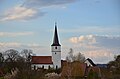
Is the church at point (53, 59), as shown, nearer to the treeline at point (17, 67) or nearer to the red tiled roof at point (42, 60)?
the red tiled roof at point (42, 60)

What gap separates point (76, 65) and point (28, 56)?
31.2 meters

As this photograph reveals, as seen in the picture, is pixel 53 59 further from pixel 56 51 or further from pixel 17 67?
pixel 17 67

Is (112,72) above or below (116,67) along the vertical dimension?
above

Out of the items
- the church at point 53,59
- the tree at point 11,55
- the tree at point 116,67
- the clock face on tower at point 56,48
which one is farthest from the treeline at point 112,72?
the clock face on tower at point 56,48

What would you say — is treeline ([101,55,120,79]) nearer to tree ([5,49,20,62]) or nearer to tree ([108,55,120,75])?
tree ([108,55,120,75])

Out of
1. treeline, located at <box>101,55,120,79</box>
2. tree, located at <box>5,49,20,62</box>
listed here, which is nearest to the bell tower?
tree, located at <box>5,49,20,62</box>

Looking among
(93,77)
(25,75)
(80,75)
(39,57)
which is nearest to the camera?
(25,75)

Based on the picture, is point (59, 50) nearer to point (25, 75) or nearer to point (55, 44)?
point (55, 44)

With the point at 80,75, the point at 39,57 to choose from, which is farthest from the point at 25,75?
the point at 39,57

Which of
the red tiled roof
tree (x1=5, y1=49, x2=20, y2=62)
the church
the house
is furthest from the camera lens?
the red tiled roof

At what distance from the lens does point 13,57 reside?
6631cm

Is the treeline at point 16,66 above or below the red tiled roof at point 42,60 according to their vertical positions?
above

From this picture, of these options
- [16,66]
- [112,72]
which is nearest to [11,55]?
[16,66]

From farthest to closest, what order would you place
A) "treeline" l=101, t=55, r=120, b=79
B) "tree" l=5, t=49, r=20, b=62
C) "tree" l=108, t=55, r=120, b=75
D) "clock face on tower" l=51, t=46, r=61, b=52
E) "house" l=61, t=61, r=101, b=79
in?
"clock face on tower" l=51, t=46, r=61, b=52
"tree" l=5, t=49, r=20, b=62
"tree" l=108, t=55, r=120, b=75
"house" l=61, t=61, r=101, b=79
"treeline" l=101, t=55, r=120, b=79
